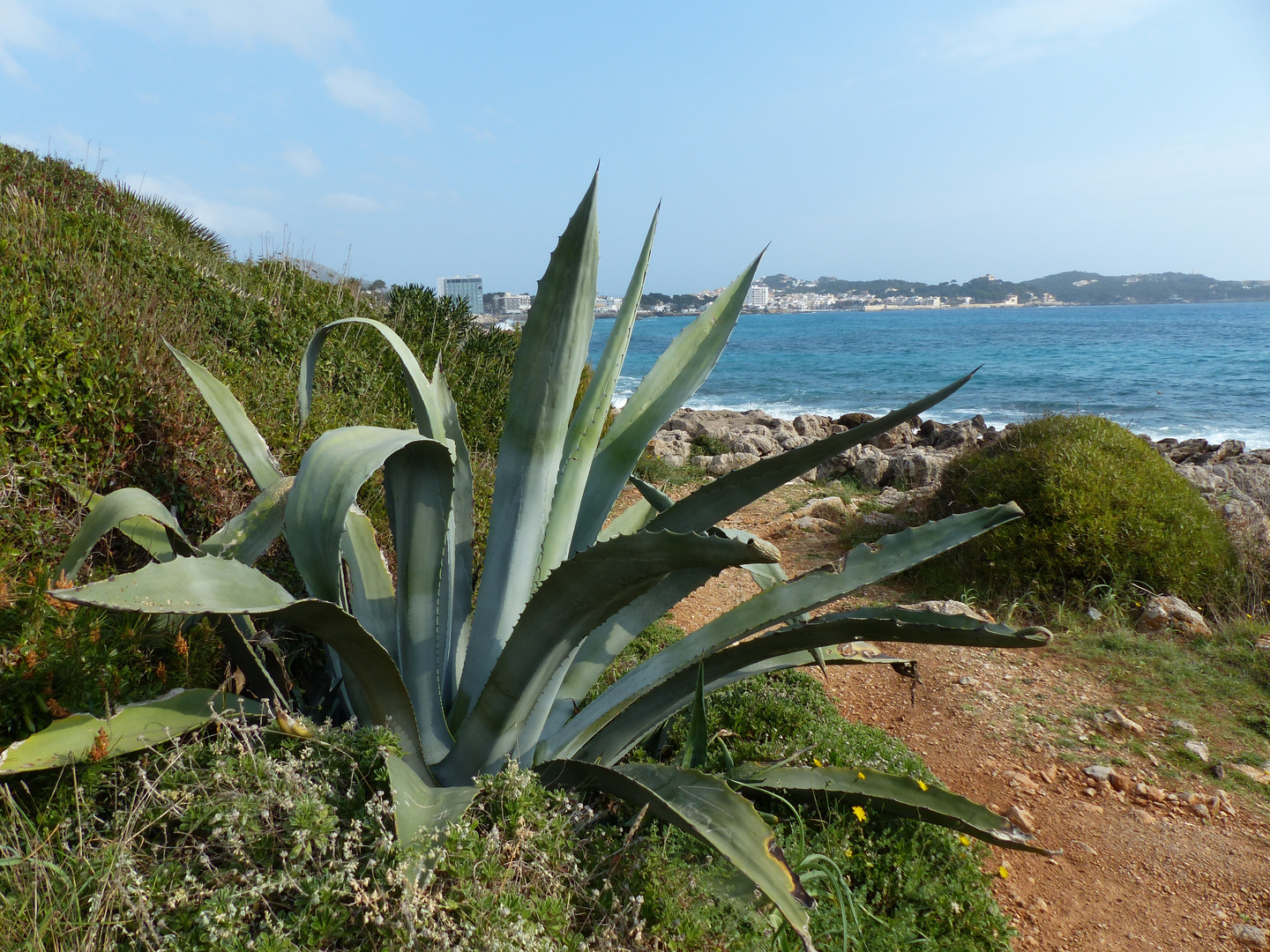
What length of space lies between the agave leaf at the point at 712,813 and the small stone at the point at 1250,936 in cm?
175

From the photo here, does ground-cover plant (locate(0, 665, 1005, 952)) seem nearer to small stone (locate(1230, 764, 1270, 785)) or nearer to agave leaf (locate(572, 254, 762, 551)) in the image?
agave leaf (locate(572, 254, 762, 551))

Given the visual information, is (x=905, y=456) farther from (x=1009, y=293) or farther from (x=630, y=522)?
(x=1009, y=293)

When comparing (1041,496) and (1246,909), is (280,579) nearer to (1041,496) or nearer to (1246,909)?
(1246,909)

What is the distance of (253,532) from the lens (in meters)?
1.96

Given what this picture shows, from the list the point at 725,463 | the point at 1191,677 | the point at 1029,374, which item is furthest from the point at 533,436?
the point at 1029,374

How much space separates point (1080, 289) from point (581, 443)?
14552 centimetres

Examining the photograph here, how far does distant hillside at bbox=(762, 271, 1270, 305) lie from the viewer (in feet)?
396

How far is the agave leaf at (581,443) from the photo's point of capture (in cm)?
211

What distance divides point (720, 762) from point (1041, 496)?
161 inches

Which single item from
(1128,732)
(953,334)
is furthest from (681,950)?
(953,334)

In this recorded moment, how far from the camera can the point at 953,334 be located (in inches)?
2608

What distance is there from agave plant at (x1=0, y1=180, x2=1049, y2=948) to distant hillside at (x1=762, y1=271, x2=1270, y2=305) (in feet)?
386

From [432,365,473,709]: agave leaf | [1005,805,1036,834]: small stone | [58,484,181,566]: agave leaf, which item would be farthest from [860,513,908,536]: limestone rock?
[58,484,181,566]: agave leaf

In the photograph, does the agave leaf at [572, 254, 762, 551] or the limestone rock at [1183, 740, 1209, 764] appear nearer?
the agave leaf at [572, 254, 762, 551]
